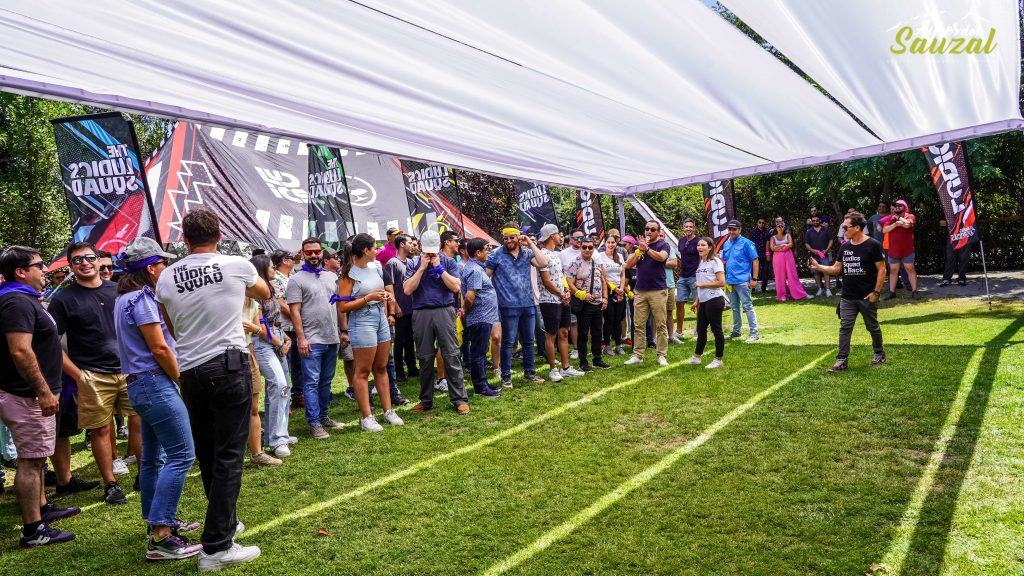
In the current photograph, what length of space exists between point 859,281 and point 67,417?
26.7 ft

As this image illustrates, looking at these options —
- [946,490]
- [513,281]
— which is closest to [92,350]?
[513,281]

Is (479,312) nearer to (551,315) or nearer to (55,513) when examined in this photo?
(551,315)

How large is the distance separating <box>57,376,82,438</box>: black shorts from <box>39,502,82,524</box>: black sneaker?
0.61m

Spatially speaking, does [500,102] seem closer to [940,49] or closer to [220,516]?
[940,49]

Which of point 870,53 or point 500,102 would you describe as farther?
point 500,102

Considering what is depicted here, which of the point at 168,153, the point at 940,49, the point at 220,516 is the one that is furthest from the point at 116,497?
the point at 940,49

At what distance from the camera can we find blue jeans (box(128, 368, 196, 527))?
3623 mm

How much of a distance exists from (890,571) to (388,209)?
784cm

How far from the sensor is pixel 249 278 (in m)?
3.54

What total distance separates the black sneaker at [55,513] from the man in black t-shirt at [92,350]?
0.80 feet

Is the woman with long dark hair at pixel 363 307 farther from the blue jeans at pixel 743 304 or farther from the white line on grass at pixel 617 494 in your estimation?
the blue jeans at pixel 743 304

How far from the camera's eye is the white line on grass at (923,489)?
3098mm

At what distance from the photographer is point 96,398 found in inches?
184

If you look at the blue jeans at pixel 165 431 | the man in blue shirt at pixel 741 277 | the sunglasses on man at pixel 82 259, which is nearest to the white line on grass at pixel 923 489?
the man in blue shirt at pixel 741 277
